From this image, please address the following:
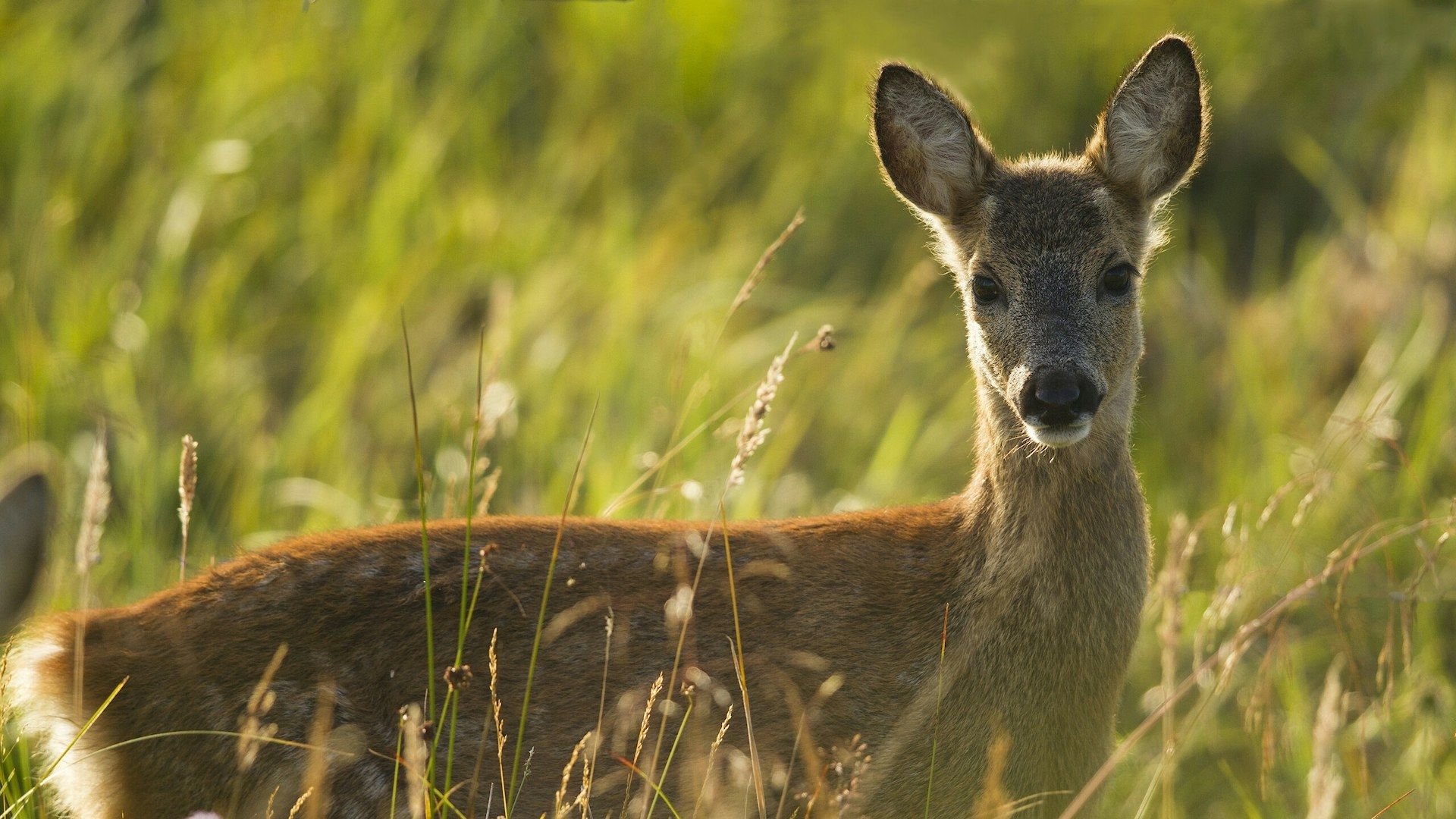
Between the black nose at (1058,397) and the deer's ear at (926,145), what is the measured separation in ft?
2.53

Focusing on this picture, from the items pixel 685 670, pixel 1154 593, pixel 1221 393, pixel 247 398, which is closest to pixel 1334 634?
pixel 1154 593

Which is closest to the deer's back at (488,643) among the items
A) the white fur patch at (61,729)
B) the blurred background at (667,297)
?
the white fur patch at (61,729)

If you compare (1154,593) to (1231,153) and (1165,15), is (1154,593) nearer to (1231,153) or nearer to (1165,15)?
(1165,15)

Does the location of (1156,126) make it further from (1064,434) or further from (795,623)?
(795,623)

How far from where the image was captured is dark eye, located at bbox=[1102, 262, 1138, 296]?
396cm

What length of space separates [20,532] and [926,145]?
7.87 ft

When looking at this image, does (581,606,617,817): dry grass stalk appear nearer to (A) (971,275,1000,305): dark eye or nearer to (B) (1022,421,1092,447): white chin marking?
(B) (1022,421,1092,447): white chin marking

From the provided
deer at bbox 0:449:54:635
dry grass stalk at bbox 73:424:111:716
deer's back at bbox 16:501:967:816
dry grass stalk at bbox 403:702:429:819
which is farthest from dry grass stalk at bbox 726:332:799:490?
deer at bbox 0:449:54:635

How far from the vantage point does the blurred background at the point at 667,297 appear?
5398 mm

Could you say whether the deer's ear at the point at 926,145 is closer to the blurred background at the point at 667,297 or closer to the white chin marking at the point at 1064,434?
the blurred background at the point at 667,297

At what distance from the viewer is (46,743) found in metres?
3.51

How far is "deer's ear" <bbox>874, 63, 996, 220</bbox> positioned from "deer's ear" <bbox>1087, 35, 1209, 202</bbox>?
320 millimetres

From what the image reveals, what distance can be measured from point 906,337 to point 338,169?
3.24 meters

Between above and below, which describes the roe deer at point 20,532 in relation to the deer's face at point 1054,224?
below
